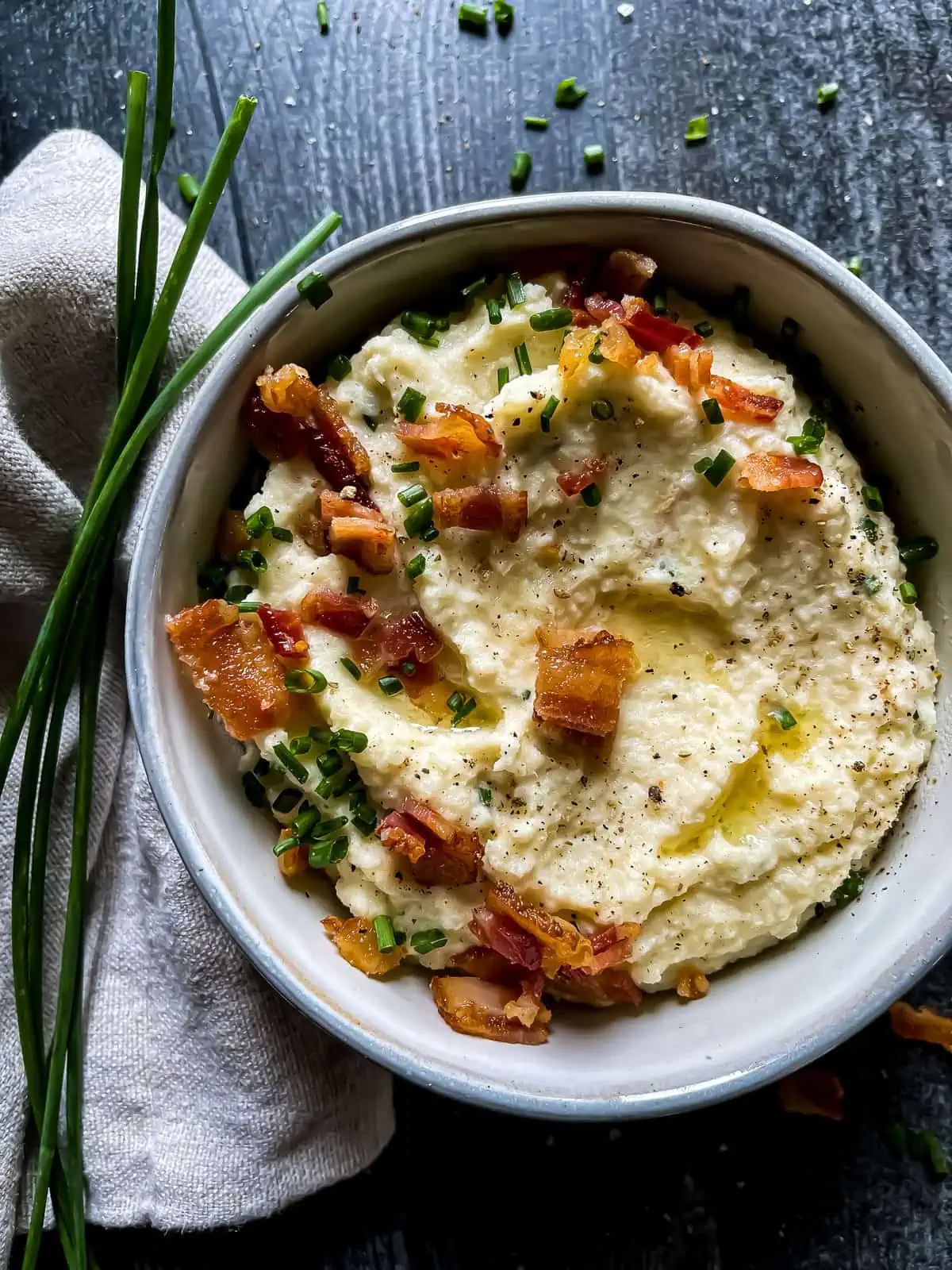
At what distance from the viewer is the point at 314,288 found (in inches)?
87.2

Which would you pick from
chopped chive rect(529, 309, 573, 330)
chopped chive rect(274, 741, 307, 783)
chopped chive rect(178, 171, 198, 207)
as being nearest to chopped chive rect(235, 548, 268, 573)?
chopped chive rect(274, 741, 307, 783)

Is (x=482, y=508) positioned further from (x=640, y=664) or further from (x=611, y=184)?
(x=611, y=184)

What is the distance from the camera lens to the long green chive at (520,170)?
9.38 ft

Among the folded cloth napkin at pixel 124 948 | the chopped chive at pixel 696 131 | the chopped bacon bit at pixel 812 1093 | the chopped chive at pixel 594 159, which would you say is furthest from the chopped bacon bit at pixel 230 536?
the chopped bacon bit at pixel 812 1093

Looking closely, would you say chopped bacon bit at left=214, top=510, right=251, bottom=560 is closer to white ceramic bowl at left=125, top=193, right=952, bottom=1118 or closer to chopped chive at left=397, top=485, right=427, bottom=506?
white ceramic bowl at left=125, top=193, right=952, bottom=1118

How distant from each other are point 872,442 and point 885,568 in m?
0.31

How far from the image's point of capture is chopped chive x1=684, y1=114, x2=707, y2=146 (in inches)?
114

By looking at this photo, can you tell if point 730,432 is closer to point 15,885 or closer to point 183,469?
point 183,469

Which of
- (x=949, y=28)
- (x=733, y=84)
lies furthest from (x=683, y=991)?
(x=949, y=28)

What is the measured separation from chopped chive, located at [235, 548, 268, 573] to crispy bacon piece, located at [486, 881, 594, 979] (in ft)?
2.81

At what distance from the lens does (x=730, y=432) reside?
2287 mm

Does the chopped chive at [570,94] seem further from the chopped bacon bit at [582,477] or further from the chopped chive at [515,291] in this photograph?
the chopped bacon bit at [582,477]

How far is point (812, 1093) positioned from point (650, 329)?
2.01 meters

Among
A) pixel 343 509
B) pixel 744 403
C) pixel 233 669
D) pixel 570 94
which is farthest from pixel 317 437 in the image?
pixel 570 94
